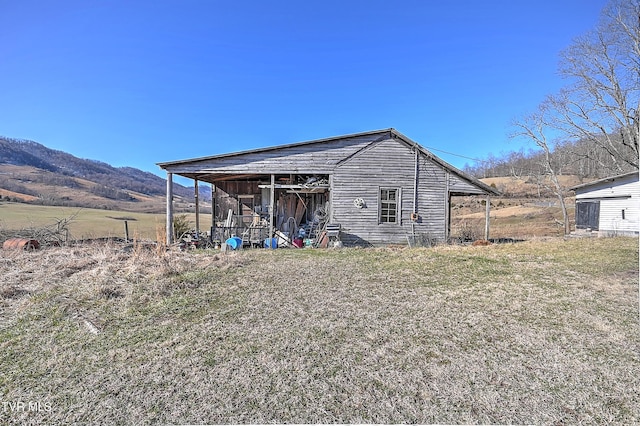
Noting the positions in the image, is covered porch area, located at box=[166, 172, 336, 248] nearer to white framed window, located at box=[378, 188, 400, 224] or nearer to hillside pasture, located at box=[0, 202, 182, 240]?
Result: white framed window, located at box=[378, 188, 400, 224]

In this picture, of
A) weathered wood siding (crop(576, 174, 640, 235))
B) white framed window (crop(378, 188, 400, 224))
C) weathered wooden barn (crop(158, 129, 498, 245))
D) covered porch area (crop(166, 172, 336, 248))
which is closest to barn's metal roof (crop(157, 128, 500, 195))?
weathered wooden barn (crop(158, 129, 498, 245))

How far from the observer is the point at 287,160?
1215 cm

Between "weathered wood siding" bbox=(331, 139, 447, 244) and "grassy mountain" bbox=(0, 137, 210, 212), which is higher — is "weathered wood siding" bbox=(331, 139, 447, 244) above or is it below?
below

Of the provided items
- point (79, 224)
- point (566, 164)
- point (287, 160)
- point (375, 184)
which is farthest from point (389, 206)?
point (566, 164)

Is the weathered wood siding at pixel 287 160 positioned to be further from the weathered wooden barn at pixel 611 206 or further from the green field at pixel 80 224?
the weathered wooden barn at pixel 611 206

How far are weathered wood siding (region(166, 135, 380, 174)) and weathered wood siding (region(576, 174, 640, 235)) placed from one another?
15.4m

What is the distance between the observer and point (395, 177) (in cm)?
1248

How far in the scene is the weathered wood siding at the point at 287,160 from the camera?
38.7 feet

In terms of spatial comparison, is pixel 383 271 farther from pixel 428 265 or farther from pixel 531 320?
pixel 531 320

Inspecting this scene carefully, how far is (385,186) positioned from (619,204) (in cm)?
1530

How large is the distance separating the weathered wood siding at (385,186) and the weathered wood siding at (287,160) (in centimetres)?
43

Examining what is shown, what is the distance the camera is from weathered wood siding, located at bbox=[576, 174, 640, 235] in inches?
653

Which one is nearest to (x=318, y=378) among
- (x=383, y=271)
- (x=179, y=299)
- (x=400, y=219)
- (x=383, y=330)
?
(x=383, y=330)

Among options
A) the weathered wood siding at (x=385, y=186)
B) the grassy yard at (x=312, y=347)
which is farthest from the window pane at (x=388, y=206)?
the grassy yard at (x=312, y=347)
